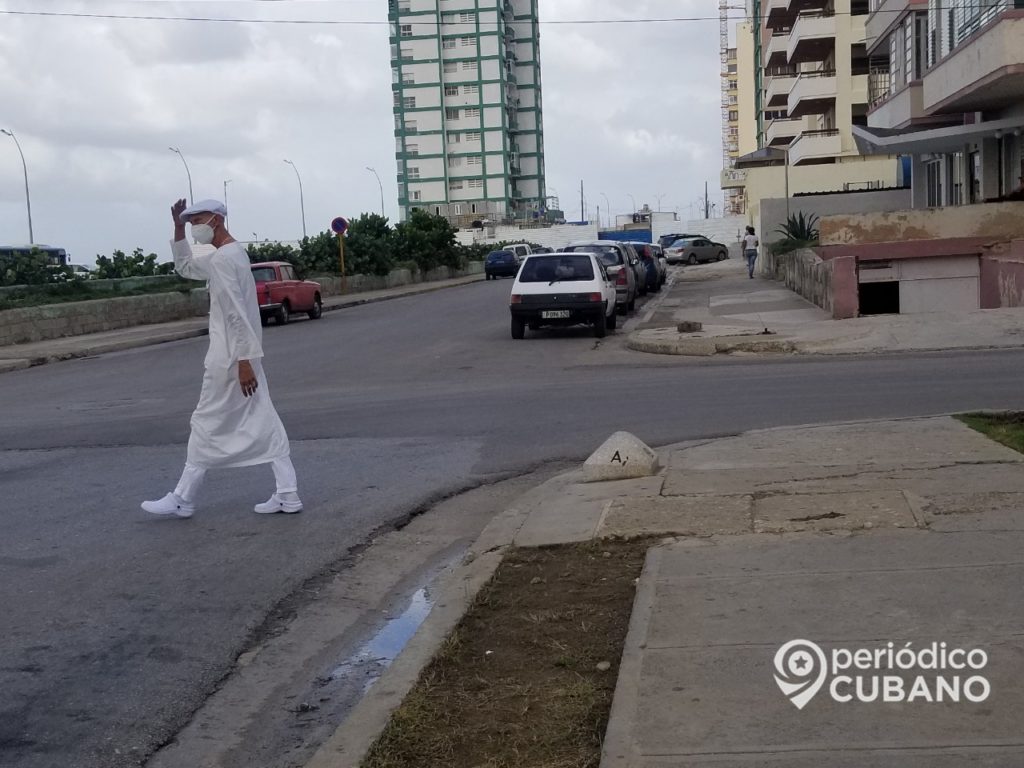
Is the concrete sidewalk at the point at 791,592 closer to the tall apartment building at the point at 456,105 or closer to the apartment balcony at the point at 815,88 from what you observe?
the apartment balcony at the point at 815,88

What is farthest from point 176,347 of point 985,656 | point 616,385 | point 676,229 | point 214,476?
point 676,229

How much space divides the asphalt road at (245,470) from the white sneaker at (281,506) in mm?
93

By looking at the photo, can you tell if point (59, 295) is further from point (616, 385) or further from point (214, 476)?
point (214, 476)

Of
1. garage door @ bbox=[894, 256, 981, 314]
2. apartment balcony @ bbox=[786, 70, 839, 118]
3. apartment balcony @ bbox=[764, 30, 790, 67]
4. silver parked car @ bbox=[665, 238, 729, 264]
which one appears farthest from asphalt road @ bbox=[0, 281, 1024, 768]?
apartment balcony @ bbox=[764, 30, 790, 67]

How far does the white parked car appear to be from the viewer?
23.4 m

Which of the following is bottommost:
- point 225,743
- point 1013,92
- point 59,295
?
point 225,743

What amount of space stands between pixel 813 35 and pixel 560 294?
41.1 metres

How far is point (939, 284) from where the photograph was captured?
1038 inches

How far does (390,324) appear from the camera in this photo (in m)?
30.4

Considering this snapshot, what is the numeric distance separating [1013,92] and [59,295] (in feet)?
74.7

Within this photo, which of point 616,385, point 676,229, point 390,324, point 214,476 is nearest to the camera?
point 214,476

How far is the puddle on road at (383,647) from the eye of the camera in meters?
5.55

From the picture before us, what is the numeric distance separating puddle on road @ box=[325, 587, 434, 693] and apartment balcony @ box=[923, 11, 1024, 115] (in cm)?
2079

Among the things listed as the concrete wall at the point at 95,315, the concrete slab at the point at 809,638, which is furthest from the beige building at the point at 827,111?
the concrete slab at the point at 809,638
